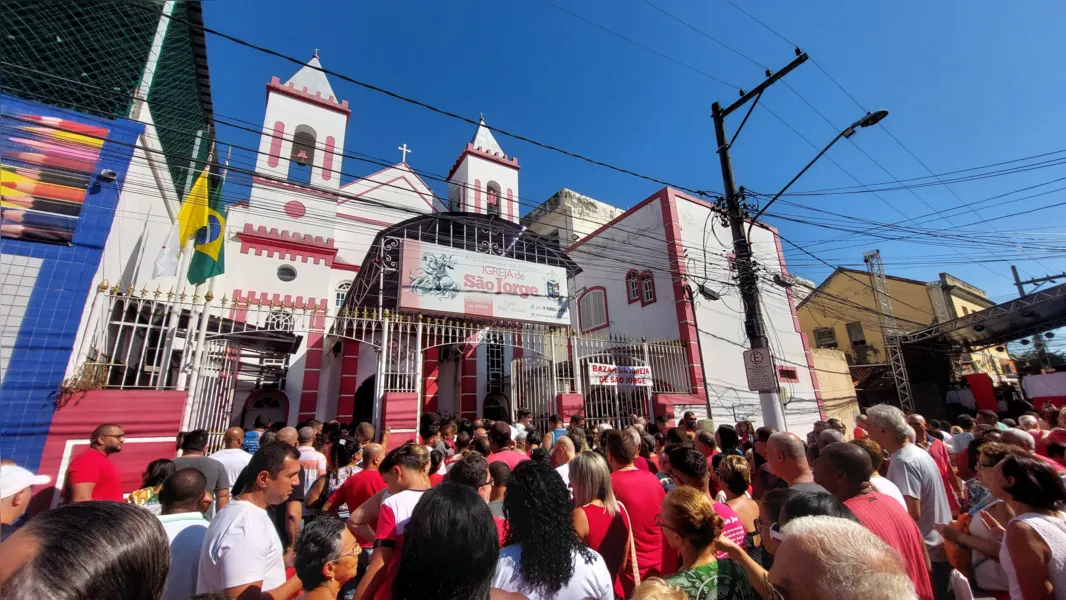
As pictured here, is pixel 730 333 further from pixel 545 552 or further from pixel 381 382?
pixel 545 552

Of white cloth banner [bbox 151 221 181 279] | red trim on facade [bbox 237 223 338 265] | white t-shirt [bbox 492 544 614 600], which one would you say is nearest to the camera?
white t-shirt [bbox 492 544 614 600]

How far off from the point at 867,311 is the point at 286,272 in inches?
1072

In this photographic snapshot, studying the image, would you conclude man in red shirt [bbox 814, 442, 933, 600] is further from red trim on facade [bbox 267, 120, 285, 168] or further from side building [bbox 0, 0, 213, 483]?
red trim on facade [bbox 267, 120, 285, 168]

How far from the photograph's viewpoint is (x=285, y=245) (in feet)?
47.4

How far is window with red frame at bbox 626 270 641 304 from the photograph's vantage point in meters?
15.4

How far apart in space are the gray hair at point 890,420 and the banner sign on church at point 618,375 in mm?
7272

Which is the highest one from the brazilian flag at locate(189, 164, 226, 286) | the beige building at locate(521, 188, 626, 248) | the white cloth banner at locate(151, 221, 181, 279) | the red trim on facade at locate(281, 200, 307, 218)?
the beige building at locate(521, 188, 626, 248)

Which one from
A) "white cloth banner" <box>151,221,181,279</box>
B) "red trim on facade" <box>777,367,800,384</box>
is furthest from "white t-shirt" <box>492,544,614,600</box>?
"red trim on facade" <box>777,367,800,384</box>

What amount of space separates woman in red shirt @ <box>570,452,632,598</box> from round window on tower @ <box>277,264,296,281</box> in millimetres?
14385

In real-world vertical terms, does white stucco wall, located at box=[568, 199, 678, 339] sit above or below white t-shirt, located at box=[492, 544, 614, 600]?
above

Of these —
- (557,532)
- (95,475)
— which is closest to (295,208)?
(95,475)

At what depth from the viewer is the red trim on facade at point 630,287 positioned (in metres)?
15.3

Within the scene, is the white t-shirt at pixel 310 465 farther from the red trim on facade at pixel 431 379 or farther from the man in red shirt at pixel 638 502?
the red trim on facade at pixel 431 379

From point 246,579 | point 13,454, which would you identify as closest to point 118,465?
point 13,454
